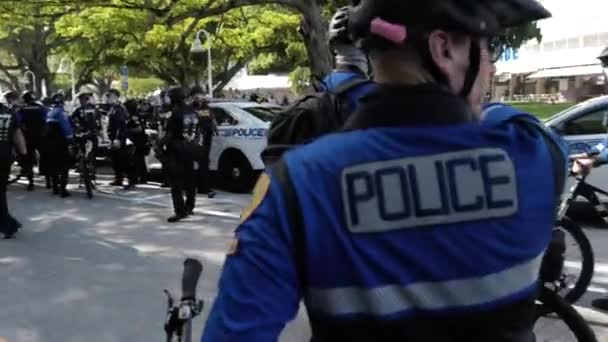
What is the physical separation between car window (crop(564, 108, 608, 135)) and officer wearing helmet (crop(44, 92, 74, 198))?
7.30 m

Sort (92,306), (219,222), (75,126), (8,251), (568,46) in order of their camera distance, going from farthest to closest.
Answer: (568,46), (75,126), (219,222), (8,251), (92,306)

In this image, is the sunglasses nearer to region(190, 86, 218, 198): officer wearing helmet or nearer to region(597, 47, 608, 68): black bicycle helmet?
region(597, 47, 608, 68): black bicycle helmet

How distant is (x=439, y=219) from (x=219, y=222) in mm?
8049

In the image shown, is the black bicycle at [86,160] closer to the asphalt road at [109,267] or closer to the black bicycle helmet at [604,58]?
the asphalt road at [109,267]

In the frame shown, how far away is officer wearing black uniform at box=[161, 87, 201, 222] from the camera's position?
9312 millimetres

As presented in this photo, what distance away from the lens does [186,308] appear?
187 cm

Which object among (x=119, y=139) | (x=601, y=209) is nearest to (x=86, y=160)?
(x=119, y=139)

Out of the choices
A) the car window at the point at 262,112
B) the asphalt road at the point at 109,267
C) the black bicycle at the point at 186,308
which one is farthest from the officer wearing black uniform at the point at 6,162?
the black bicycle at the point at 186,308

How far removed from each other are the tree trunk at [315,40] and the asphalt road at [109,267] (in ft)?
10.0

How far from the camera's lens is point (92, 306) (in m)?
5.61

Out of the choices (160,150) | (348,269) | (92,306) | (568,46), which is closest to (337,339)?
(348,269)

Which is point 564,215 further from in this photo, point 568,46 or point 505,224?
point 568,46

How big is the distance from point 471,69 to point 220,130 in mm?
11055

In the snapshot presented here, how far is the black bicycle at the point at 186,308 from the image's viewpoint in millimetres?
1854
